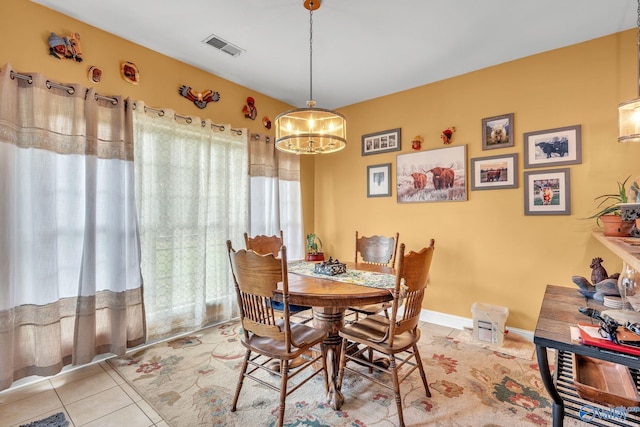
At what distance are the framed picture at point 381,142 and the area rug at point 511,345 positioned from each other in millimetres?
2303

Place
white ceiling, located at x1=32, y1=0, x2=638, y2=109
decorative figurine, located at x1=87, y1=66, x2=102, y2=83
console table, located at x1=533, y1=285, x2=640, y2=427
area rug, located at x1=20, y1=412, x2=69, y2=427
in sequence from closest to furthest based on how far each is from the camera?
console table, located at x1=533, y1=285, x2=640, y2=427 → area rug, located at x1=20, y1=412, x2=69, y2=427 → white ceiling, located at x1=32, y1=0, x2=638, y2=109 → decorative figurine, located at x1=87, y1=66, x2=102, y2=83

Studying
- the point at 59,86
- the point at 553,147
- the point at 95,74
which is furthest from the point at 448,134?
the point at 59,86

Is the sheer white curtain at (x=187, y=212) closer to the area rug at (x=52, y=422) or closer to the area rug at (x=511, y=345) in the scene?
the area rug at (x=52, y=422)

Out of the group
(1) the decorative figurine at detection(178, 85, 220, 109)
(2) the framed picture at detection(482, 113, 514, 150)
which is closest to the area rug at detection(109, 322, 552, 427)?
(2) the framed picture at detection(482, 113, 514, 150)

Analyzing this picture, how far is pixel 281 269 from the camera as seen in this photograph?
165 centimetres

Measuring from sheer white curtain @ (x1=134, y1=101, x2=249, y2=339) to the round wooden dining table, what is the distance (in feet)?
4.22

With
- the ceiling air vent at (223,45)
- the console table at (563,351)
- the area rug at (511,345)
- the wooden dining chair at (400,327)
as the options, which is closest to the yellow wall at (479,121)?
the area rug at (511,345)

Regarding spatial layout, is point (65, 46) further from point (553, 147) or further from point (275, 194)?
point (553, 147)

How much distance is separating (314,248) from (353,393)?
2315mm

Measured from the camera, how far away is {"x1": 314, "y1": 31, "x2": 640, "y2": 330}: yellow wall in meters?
2.59

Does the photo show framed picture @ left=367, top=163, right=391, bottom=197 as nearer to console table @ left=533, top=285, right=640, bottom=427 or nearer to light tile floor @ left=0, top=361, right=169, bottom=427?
console table @ left=533, top=285, right=640, bottom=427

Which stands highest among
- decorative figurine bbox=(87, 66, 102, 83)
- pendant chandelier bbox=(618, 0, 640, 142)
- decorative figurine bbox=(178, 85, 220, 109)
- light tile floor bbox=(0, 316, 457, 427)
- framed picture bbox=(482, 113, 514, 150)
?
decorative figurine bbox=(178, 85, 220, 109)

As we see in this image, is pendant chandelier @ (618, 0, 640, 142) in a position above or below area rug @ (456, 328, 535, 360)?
above

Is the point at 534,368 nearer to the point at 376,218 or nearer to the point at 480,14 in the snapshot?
the point at 376,218
